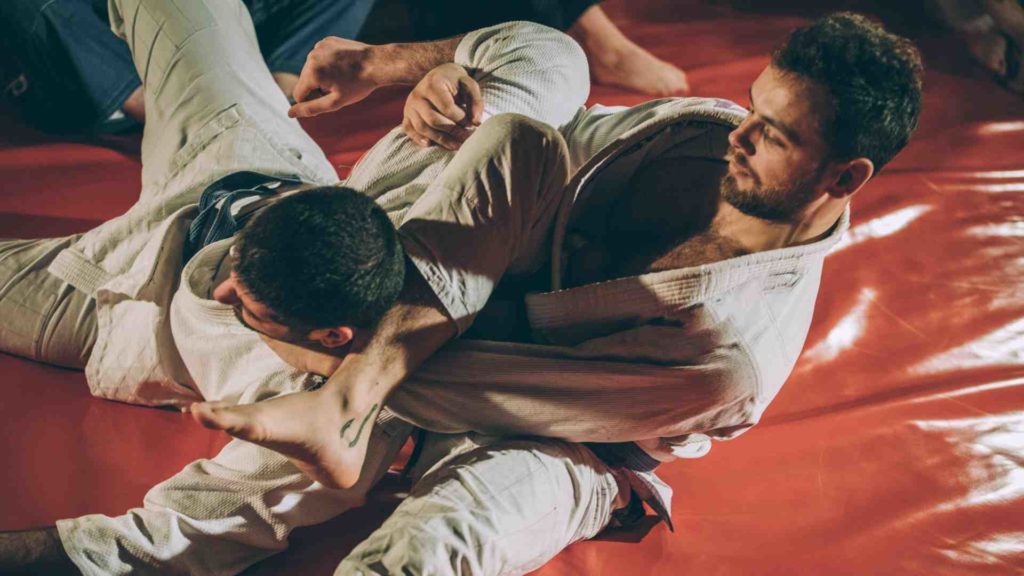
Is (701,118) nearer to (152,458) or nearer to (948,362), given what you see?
(948,362)

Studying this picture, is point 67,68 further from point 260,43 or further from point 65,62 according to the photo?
point 260,43


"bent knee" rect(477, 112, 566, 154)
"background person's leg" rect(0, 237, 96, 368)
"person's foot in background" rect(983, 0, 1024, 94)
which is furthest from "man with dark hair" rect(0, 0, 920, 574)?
"person's foot in background" rect(983, 0, 1024, 94)

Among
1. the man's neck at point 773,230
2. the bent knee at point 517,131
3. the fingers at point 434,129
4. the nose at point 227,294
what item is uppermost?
the bent knee at point 517,131

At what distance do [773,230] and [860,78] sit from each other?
234 mm

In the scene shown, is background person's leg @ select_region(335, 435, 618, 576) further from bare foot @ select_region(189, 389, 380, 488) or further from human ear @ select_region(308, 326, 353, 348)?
human ear @ select_region(308, 326, 353, 348)

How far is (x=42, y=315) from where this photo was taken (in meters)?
1.43

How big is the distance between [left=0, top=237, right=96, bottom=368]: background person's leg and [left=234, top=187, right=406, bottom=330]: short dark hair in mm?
631

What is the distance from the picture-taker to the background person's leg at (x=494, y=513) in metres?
1.07

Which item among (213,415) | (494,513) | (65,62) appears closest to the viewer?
(213,415)

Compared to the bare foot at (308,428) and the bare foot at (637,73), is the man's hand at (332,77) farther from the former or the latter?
the bare foot at (637,73)

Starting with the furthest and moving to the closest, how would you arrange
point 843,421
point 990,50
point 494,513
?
1. point 990,50
2. point 843,421
3. point 494,513

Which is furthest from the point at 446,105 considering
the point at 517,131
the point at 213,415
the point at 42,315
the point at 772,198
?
the point at 42,315

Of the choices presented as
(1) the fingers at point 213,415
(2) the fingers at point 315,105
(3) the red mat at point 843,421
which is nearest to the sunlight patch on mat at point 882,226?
(3) the red mat at point 843,421

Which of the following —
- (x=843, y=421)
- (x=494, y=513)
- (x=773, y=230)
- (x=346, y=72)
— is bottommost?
(x=843, y=421)
